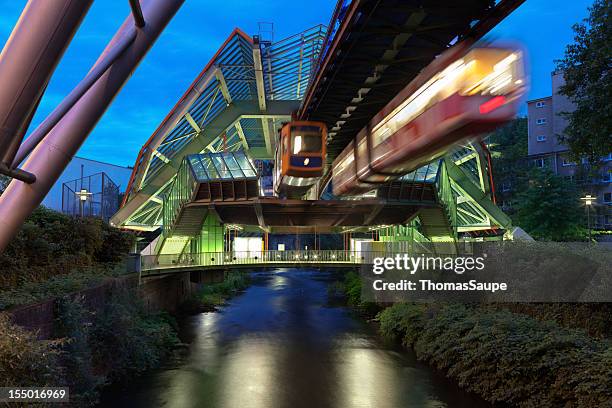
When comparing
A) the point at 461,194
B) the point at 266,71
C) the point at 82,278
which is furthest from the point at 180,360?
the point at 461,194

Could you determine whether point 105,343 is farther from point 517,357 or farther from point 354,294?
point 354,294

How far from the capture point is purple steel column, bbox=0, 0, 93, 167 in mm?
5754

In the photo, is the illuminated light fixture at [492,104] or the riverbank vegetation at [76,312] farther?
the riverbank vegetation at [76,312]

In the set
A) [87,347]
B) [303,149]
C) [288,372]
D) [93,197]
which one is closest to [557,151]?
[303,149]

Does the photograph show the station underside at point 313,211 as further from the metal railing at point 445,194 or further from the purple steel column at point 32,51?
the purple steel column at point 32,51

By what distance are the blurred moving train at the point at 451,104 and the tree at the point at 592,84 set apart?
9324 mm

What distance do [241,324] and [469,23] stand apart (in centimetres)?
2327

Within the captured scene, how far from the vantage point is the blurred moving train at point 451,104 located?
1030cm

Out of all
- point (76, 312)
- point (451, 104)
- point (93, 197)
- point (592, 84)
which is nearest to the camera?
point (451, 104)

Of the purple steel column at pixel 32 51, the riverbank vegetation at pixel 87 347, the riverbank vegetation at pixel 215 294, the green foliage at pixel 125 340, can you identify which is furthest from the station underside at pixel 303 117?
the green foliage at pixel 125 340

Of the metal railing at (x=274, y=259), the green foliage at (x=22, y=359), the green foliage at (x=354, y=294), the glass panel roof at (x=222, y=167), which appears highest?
the glass panel roof at (x=222, y=167)

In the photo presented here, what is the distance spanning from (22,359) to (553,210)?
45.7 m

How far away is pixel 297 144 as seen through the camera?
20172mm

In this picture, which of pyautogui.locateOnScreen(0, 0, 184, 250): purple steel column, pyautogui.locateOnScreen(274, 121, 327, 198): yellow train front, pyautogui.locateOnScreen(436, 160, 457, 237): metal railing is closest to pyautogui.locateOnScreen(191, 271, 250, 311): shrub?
pyautogui.locateOnScreen(436, 160, 457, 237): metal railing
